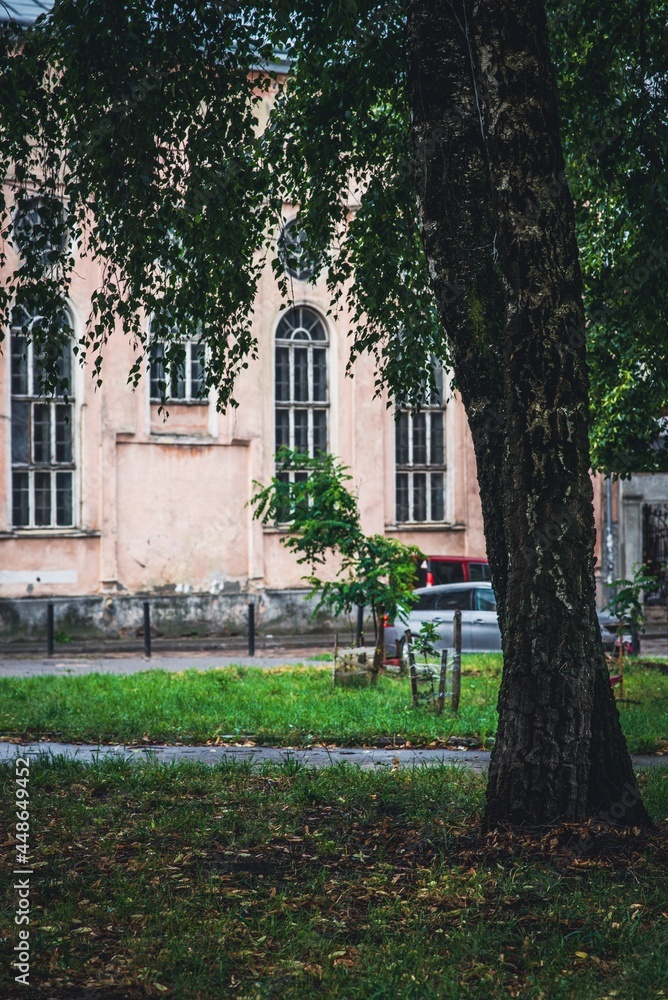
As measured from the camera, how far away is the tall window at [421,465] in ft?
88.5

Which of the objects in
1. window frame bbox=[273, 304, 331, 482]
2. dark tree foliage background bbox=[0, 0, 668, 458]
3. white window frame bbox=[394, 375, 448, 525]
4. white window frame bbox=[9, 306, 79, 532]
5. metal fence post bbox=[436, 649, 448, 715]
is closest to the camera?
dark tree foliage background bbox=[0, 0, 668, 458]

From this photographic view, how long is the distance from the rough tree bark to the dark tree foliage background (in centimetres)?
166

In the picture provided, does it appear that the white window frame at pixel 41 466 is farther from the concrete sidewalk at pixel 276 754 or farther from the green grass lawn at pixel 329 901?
the green grass lawn at pixel 329 901

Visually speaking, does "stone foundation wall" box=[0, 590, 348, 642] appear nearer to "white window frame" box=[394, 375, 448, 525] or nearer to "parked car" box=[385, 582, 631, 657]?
"white window frame" box=[394, 375, 448, 525]

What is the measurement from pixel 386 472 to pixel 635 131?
19167 millimetres

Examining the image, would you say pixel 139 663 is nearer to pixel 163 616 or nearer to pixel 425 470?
pixel 163 616

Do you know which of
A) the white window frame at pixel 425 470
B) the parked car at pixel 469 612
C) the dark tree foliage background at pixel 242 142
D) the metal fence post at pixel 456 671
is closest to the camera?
the dark tree foliage background at pixel 242 142

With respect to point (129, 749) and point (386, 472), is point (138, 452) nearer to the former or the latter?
point (386, 472)

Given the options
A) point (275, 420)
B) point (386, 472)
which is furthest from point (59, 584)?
point (386, 472)

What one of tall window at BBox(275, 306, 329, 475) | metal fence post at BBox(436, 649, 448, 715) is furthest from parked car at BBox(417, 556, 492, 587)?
metal fence post at BBox(436, 649, 448, 715)

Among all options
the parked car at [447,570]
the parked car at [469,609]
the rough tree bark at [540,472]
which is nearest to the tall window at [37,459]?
the parked car at [447,570]

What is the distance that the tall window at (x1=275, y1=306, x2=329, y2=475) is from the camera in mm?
26031

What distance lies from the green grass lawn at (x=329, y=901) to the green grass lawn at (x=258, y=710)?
3.01m

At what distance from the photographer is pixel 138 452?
2419 centimetres
